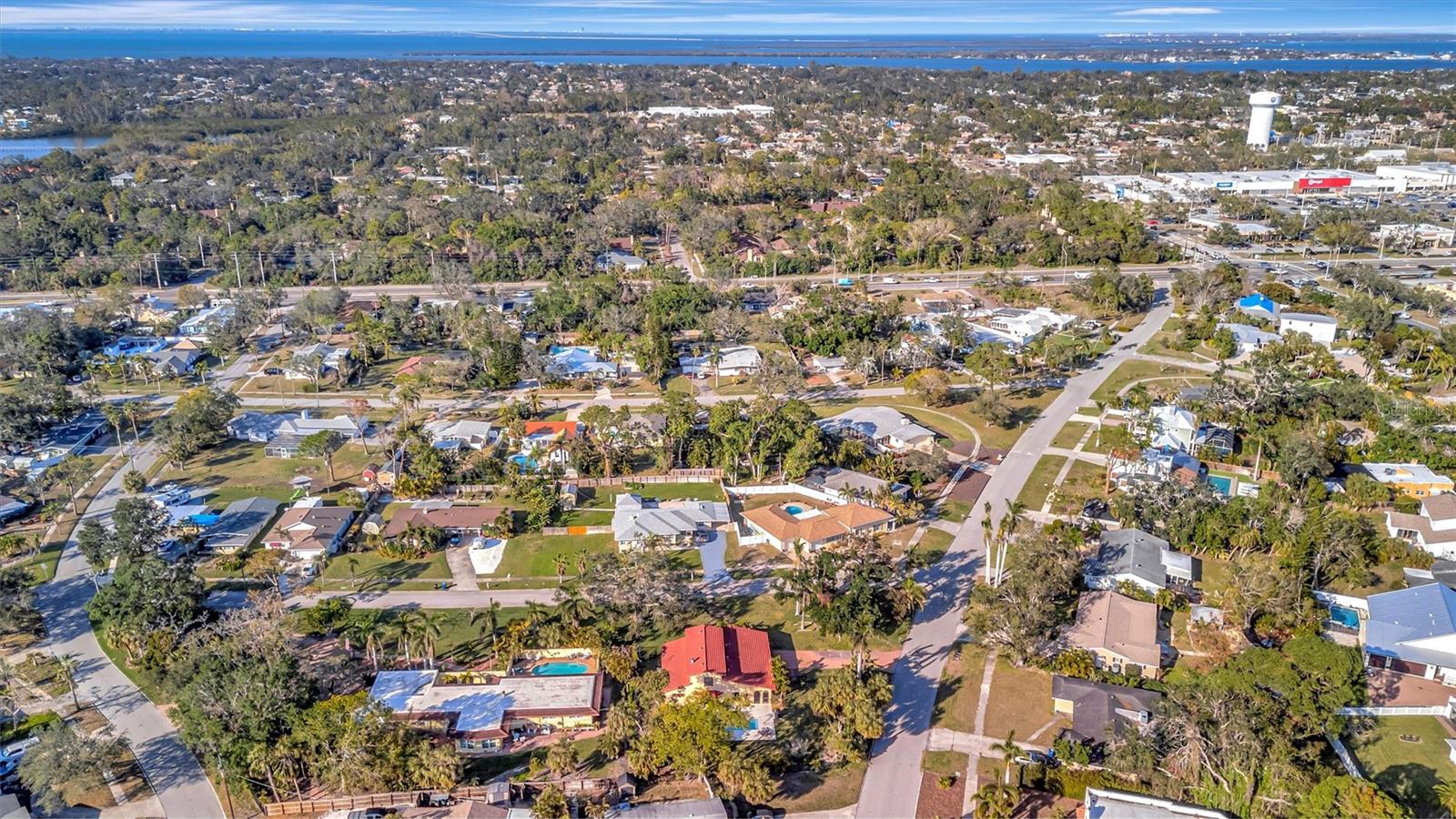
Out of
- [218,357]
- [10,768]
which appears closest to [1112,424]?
[10,768]

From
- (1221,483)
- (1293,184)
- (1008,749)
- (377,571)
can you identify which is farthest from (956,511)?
(1293,184)

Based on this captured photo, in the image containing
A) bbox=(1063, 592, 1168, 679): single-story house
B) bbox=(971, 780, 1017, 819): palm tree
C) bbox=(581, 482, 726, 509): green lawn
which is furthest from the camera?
bbox=(581, 482, 726, 509): green lawn

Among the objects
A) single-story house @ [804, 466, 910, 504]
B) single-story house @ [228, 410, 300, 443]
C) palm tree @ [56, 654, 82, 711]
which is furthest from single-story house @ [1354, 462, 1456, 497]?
single-story house @ [228, 410, 300, 443]

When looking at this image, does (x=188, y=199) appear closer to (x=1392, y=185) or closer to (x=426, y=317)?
(x=426, y=317)

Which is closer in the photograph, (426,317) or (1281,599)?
(1281,599)

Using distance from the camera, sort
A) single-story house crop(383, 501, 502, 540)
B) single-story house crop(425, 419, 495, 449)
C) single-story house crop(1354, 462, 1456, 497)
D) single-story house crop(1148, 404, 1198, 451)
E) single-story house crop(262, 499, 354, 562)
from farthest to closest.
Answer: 1. single-story house crop(425, 419, 495, 449)
2. single-story house crop(1148, 404, 1198, 451)
3. single-story house crop(1354, 462, 1456, 497)
4. single-story house crop(383, 501, 502, 540)
5. single-story house crop(262, 499, 354, 562)

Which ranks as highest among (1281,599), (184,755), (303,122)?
(303,122)

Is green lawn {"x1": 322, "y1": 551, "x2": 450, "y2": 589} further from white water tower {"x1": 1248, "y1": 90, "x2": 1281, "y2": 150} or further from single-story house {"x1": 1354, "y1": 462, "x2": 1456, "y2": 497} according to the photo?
white water tower {"x1": 1248, "y1": 90, "x2": 1281, "y2": 150}
